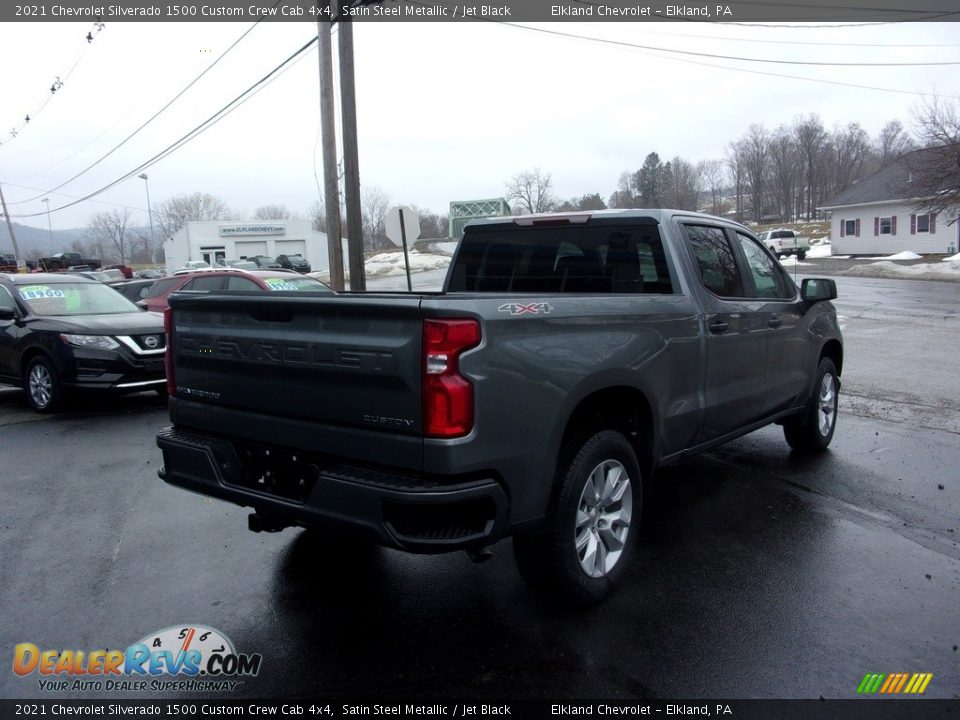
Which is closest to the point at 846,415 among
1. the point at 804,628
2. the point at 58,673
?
the point at 804,628

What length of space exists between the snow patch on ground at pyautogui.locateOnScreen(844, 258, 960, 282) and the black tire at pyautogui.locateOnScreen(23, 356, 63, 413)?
103 ft

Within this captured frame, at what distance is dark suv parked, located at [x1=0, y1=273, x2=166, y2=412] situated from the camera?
8867 mm

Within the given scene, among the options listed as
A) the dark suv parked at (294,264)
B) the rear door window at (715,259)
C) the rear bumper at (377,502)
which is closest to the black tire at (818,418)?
the rear door window at (715,259)

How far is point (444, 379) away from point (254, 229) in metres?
78.7

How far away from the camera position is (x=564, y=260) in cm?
502

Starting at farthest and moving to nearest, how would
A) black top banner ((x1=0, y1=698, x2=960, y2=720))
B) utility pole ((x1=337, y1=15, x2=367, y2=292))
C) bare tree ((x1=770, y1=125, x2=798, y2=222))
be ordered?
bare tree ((x1=770, y1=125, x2=798, y2=222))
utility pole ((x1=337, y1=15, x2=367, y2=292))
black top banner ((x1=0, y1=698, x2=960, y2=720))

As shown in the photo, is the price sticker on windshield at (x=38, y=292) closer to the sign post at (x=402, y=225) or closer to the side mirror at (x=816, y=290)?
the sign post at (x=402, y=225)

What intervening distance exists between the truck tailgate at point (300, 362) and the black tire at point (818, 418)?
4370 millimetres

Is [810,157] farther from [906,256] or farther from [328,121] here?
[328,121]

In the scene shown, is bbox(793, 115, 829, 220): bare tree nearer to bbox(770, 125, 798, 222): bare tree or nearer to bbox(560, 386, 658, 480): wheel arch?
bbox(770, 125, 798, 222): bare tree

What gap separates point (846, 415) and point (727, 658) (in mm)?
5788

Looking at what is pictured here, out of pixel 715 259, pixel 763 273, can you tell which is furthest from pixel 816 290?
pixel 715 259

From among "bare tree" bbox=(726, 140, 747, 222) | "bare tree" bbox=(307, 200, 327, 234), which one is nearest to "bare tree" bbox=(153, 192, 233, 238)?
"bare tree" bbox=(307, 200, 327, 234)

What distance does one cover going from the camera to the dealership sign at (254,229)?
76312 millimetres
